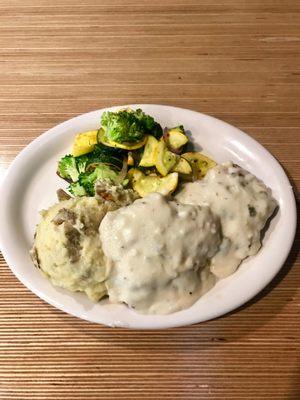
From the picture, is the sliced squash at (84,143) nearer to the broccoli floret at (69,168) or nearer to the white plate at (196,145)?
the broccoli floret at (69,168)

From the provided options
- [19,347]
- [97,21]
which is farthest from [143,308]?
[97,21]

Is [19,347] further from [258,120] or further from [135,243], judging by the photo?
[258,120]

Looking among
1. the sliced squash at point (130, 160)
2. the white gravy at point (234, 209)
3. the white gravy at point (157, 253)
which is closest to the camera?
the white gravy at point (157, 253)

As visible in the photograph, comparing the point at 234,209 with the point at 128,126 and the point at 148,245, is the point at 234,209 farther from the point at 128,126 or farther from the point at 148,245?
the point at 128,126

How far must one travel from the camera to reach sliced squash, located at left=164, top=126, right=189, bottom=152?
2182 mm

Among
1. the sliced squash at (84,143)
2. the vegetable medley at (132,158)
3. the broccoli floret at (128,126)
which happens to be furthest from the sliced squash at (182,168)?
the sliced squash at (84,143)

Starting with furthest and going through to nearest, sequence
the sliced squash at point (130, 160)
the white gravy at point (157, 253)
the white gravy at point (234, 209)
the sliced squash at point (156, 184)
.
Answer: the sliced squash at point (130, 160) → the sliced squash at point (156, 184) → the white gravy at point (234, 209) → the white gravy at point (157, 253)

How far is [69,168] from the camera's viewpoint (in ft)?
7.20

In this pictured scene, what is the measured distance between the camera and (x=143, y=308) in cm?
176

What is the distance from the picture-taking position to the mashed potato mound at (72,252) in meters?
1.75

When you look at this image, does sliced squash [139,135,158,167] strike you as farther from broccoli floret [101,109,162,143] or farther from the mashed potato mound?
the mashed potato mound

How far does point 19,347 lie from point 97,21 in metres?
2.25

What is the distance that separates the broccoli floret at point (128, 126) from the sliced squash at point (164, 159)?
104 millimetres

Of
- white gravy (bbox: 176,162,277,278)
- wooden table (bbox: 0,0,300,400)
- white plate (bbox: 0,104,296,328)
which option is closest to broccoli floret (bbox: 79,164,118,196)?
white plate (bbox: 0,104,296,328)
